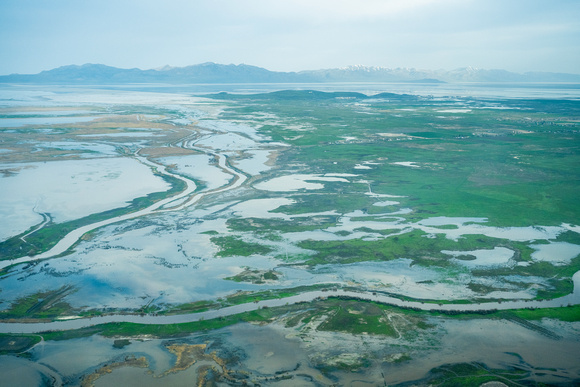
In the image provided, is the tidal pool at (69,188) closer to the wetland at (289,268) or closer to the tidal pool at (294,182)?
the wetland at (289,268)

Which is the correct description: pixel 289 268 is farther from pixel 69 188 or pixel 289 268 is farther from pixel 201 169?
pixel 201 169

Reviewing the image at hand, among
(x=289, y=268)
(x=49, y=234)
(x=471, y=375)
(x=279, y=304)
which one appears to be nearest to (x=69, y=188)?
(x=49, y=234)

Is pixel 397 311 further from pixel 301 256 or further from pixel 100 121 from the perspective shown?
pixel 100 121

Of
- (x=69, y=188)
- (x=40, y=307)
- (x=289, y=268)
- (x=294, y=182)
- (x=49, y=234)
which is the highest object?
(x=294, y=182)

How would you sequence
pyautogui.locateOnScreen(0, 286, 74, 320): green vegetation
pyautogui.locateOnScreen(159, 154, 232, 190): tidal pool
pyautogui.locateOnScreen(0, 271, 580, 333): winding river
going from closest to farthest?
pyautogui.locateOnScreen(0, 271, 580, 333): winding river → pyautogui.locateOnScreen(0, 286, 74, 320): green vegetation → pyautogui.locateOnScreen(159, 154, 232, 190): tidal pool

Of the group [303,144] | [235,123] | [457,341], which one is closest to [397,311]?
[457,341]

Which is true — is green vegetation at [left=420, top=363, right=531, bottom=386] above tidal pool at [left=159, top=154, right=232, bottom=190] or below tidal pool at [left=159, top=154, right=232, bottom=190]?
below

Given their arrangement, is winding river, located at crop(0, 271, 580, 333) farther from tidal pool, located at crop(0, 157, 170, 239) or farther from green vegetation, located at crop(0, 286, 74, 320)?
tidal pool, located at crop(0, 157, 170, 239)

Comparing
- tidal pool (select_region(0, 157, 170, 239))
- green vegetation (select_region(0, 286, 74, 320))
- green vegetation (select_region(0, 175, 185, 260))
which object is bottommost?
green vegetation (select_region(0, 286, 74, 320))

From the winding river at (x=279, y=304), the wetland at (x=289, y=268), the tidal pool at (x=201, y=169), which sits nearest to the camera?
the wetland at (x=289, y=268)

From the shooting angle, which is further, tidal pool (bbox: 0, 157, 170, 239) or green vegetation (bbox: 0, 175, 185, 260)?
tidal pool (bbox: 0, 157, 170, 239)

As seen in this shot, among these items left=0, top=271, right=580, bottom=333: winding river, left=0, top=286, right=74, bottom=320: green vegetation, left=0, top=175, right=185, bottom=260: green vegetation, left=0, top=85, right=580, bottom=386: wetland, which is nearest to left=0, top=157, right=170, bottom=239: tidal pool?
left=0, top=85, right=580, bottom=386: wetland

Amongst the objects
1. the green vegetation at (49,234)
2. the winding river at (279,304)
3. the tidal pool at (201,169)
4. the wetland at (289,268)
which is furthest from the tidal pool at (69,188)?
the winding river at (279,304)
